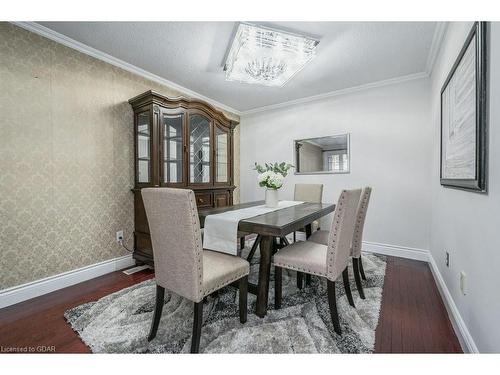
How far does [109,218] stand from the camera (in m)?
2.53

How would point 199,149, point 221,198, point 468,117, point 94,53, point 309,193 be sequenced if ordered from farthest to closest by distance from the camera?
point 221,198
point 309,193
point 199,149
point 94,53
point 468,117

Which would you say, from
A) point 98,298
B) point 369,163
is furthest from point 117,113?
point 369,163

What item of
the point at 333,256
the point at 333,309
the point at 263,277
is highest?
the point at 333,256

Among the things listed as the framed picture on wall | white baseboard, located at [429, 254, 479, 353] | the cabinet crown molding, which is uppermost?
the cabinet crown molding

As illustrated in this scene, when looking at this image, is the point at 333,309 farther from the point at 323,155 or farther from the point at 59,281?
the point at 323,155

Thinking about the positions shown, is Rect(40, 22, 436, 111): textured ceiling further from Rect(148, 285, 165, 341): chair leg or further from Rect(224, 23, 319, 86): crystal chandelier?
Rect(148, 285, 165, 341): chair leg

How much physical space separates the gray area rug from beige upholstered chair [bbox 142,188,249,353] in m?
0.15

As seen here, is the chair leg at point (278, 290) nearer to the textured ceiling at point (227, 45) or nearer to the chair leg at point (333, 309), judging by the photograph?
the chair leg at point (333, 309)

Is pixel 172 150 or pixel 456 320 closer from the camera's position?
pixel 456 320

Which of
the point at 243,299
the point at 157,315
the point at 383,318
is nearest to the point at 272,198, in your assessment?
the point at 243,299

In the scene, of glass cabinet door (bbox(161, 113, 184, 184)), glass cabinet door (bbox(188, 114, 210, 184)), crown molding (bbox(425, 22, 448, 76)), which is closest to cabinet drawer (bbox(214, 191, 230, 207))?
glass cabinet door (bbox(188, 114, 210, 184))

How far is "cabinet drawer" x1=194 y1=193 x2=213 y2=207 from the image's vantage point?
9.52 feet

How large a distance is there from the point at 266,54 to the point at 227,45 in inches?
15.9

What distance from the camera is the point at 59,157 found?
214 cm
